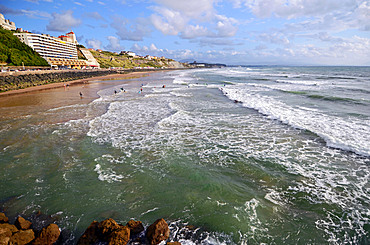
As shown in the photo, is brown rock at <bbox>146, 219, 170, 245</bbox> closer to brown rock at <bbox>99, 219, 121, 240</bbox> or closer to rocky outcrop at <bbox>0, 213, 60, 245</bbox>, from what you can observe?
brown rock at <bbox>99, 219, 121, 240</bbox>

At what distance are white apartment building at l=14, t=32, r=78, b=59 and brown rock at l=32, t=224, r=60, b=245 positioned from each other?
99.3 meters

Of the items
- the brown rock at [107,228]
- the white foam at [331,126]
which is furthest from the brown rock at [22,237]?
the white foam at [331,126]

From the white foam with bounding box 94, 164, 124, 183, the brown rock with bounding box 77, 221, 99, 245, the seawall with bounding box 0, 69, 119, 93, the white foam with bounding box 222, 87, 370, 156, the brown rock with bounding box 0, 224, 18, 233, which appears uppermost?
the seawall with bounding box 0, 69, 119, 93

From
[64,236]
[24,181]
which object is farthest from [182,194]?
[24,181]

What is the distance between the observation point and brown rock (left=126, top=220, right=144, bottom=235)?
488cm

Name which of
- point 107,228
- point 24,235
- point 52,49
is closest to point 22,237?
point 24,235

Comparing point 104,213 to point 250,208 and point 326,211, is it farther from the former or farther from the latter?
point 326,211

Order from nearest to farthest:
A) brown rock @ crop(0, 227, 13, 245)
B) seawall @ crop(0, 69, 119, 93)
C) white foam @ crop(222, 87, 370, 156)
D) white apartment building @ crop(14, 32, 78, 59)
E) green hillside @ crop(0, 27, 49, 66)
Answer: brown rock @ crop(0, 227, 13, 245), white foam @ crop(222, 87, 370, 156), seawall @ crop(0, 69, 119, 93), green hillside @ crop(0, 27, 49, 66), white apartment building @ crop(14, 32, 78, 59)

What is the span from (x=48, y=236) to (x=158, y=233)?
8.39ft

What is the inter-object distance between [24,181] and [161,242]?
5.91m

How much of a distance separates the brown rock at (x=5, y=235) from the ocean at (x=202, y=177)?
3.65ft

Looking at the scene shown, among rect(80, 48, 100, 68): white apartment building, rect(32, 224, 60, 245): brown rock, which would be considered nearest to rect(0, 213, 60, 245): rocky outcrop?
rect(32, 224, 60, 245): brown rock

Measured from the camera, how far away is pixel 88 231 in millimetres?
4750

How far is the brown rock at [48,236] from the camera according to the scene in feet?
14.9
